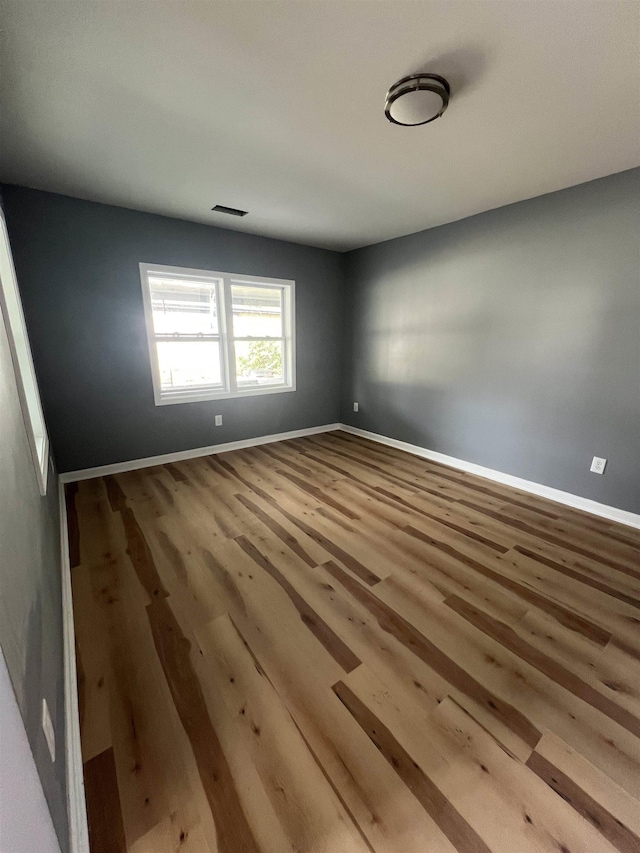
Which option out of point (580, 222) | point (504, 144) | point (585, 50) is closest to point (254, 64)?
point (585, 50)

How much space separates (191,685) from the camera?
1314mm

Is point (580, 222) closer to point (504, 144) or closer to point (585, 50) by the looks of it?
point (504, 144)

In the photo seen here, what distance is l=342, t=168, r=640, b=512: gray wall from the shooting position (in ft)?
7.99

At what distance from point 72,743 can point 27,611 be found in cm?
61

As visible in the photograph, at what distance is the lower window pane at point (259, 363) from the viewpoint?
4058 mm

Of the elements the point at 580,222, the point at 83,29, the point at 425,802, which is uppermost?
the point at 83,29

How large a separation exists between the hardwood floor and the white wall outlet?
0.29 meters

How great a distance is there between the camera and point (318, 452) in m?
4.07

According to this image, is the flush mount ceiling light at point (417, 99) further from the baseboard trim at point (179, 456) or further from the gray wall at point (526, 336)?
the baseboard trim at point (179, 456)

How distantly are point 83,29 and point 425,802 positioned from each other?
295cm

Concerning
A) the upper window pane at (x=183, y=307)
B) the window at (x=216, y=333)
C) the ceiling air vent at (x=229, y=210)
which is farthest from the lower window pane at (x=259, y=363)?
the ceiling air vent at (x=229, y=210)

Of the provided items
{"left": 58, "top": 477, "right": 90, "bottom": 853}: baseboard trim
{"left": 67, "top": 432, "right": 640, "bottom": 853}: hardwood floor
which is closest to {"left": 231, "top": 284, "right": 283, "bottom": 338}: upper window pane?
{"left": 67, "top": 432, "right": 640, "bottom": 853}: hardwood floor

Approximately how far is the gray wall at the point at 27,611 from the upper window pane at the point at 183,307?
7.23 ft

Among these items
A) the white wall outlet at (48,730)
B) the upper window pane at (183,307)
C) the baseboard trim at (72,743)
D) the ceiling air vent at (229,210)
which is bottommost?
the baseboard trim at (72,743)
